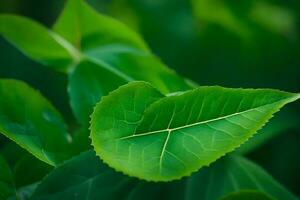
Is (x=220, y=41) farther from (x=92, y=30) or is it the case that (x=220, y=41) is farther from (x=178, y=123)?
(x=178, y=123)

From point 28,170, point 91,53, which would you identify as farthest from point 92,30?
point 28,170

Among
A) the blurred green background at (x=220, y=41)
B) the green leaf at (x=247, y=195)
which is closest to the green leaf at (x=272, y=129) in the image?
the blurred green background at (x=220, y=41)

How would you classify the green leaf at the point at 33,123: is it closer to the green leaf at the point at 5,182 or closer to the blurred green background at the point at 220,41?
the green leaf at the point at 5,182

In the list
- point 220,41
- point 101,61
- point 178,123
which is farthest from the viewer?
point 220,41

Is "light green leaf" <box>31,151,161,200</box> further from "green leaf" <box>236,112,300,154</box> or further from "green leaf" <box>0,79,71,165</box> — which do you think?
"green leaf" <box>236,112,300,154</box>

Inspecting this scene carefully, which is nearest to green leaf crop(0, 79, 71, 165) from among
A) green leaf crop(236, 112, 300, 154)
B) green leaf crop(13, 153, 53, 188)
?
green leaf crop(13, 153, 53, 188)

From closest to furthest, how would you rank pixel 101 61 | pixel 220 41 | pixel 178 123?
pixel 178 123 → pixel 101 61 → pixel 220 41
